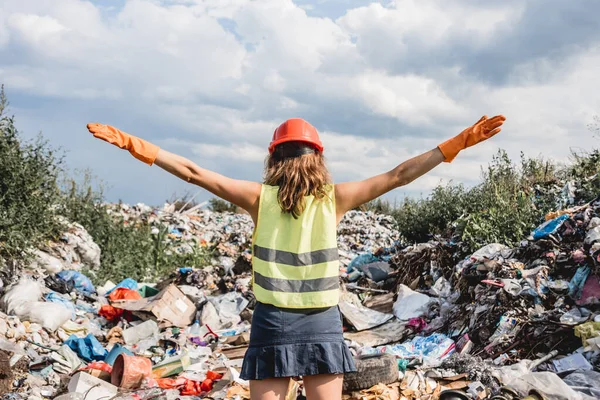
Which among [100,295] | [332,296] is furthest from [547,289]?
[100,295]

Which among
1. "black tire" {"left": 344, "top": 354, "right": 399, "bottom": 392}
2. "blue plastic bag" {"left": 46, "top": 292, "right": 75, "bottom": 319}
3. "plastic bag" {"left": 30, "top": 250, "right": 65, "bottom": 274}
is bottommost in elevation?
"black tire" {"left": 344, "top": 354, "right": 399, "bottom": 392}

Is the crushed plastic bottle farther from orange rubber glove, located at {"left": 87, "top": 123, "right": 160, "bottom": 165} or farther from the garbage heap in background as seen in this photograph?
orange rubber glove, located at {"left": 87, "top": 123, "right": 160, "bottom": 165}

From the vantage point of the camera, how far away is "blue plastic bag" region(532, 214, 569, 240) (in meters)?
6.98

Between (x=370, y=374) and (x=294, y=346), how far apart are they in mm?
2451

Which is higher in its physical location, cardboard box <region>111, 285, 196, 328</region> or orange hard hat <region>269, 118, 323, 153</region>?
orange hard hat <region>269, 118, 323, 153</region>

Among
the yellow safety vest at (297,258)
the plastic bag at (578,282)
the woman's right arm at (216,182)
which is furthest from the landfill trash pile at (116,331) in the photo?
the plastic bag at (578,282)

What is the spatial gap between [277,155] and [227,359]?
4047 mm

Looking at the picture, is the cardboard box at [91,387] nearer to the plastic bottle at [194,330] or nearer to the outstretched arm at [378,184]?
the plastic bottle at [194,330]

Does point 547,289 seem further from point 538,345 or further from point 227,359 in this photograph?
point 227,359

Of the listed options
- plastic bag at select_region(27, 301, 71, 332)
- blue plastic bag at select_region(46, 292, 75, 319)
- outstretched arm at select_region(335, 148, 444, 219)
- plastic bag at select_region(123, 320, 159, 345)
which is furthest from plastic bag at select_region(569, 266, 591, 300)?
blue plastic bag at select_region(46, 292, 75, 319)

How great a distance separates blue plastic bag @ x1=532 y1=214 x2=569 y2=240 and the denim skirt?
5239mm

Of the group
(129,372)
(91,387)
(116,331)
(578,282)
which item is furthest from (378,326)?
(91,387)

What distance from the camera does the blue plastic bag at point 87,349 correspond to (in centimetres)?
627

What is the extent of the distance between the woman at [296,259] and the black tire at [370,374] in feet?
7.40
